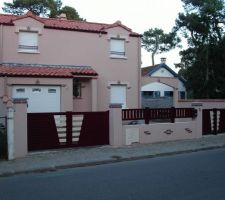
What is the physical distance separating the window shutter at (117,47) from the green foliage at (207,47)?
524 inches

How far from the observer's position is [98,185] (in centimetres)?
888

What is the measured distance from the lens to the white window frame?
24000 mm

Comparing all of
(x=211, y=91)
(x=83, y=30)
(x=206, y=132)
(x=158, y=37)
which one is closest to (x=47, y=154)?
(x=206, y=132)

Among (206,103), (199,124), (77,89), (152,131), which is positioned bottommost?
(152,131)

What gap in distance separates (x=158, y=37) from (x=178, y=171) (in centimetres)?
6337

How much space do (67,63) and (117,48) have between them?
3770 millimetres

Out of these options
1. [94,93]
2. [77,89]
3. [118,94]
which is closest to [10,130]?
[94,93]

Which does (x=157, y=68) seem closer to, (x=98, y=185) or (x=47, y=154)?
(x=47, y=154)

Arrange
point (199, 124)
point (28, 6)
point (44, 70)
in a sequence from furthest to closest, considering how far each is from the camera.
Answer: point (28, 6)
point (44, 70)
point (199, 124)

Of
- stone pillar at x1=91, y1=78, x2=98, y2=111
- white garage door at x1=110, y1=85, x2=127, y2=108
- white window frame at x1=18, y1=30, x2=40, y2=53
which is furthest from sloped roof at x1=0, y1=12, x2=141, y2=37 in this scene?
white garage door at x1=110, y1=85, x2=127, y2=108

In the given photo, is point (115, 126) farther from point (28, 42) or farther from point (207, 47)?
point (207, 47)

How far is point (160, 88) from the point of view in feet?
132

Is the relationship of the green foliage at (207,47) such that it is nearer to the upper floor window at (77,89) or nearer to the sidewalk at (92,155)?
the upper floor window at (77,89)

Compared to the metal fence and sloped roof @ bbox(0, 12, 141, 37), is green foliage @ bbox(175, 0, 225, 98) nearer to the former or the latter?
sloped roof @ bbox(0, 12, 141, 37)
